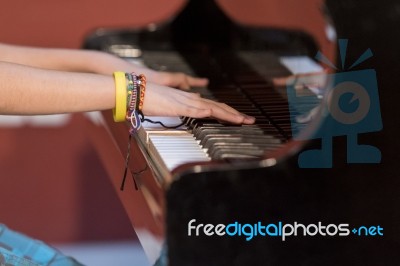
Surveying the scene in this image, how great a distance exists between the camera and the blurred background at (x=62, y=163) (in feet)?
9.66

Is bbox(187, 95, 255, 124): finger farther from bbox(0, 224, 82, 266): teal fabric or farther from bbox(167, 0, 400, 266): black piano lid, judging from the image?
bbox(0, 224, 82, 266): teal fabric

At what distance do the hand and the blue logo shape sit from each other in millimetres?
282

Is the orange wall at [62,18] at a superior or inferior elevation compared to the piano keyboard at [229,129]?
superior

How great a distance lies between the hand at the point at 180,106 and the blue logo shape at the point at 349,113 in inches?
11.1

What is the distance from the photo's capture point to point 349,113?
1.31 metres

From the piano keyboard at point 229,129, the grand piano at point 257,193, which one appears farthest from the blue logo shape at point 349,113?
the piano keyboard at point 229,129

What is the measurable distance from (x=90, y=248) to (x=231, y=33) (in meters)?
1.16

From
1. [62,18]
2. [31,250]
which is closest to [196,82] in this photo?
[31,250]

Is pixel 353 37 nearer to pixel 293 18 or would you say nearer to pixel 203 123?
pixel 203 123

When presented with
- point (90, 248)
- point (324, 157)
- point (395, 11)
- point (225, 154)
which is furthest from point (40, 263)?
point (90, 248)

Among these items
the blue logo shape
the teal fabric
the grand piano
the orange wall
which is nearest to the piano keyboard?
the grand piano

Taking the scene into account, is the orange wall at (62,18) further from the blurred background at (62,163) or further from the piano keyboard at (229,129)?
the piano keyboard at (229,129)

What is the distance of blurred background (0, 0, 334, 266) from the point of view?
9.66 feet

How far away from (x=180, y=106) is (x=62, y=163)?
1.56 m
